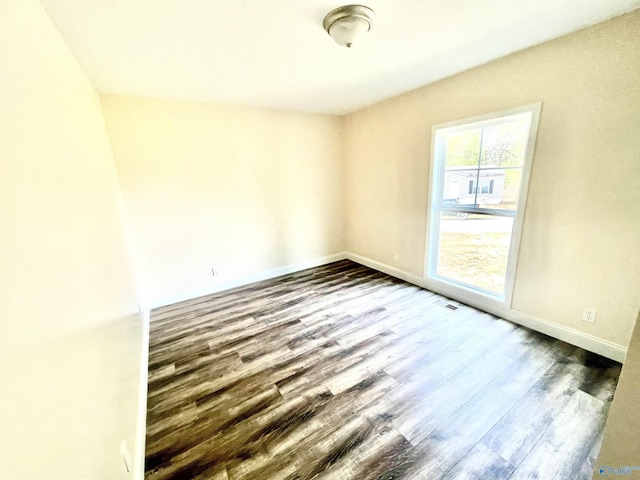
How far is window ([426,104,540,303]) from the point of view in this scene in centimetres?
235

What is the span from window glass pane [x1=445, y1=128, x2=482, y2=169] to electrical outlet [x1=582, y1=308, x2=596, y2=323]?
161cm

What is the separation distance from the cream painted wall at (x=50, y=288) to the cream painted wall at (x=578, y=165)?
10.3 ft

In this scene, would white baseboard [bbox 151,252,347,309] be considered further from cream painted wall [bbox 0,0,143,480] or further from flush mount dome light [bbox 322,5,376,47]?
flush mount dome light [bbox 322,5,376,47]

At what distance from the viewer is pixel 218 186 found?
3318mm

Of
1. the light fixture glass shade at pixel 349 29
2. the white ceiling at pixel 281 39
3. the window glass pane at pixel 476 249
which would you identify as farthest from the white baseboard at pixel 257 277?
the light fixture glass shade at pixel 349 29

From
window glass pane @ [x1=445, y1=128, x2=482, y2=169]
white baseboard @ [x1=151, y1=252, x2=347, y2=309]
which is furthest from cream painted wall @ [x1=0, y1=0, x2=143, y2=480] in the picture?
window glass pane @ [x1=445, y1=128, x2=482, y2=169]

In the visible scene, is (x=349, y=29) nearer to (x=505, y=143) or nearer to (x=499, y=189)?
(x=505, y=143)

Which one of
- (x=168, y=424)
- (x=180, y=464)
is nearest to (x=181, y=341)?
(x=168, y=424)

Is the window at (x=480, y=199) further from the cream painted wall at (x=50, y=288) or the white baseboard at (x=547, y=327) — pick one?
the cream painted wall at (x=50, y=288)

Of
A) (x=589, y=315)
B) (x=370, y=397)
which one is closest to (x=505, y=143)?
(x=589, y=315)

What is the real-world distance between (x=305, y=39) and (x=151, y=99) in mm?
2042

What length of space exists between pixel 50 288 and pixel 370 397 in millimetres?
1830

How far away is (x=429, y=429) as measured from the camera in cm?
154

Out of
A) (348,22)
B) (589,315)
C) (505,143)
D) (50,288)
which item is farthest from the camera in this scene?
(505,143)
